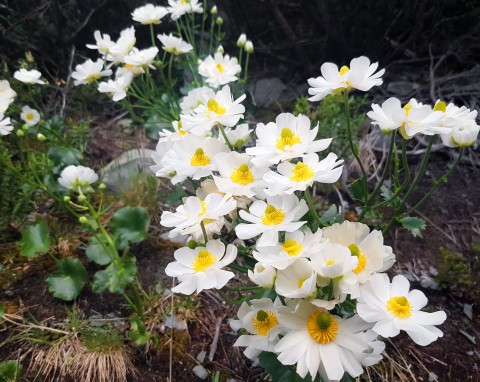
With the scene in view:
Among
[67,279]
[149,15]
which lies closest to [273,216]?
[67,279]

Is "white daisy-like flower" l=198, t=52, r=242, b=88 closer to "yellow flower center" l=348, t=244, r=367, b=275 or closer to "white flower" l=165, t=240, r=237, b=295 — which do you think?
"white flower" l=165, t=240, r=237, b=295

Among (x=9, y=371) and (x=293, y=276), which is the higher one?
(x=293, y=276)

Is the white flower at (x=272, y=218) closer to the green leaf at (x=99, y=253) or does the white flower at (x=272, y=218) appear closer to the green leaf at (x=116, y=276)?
the green leaf at (x=116, y=276)

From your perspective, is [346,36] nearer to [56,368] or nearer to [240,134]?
[240,134]

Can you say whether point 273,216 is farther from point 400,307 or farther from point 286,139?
point 400,307

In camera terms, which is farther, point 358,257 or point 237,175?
point 237,175

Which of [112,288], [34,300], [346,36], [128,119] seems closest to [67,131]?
[128,119]
